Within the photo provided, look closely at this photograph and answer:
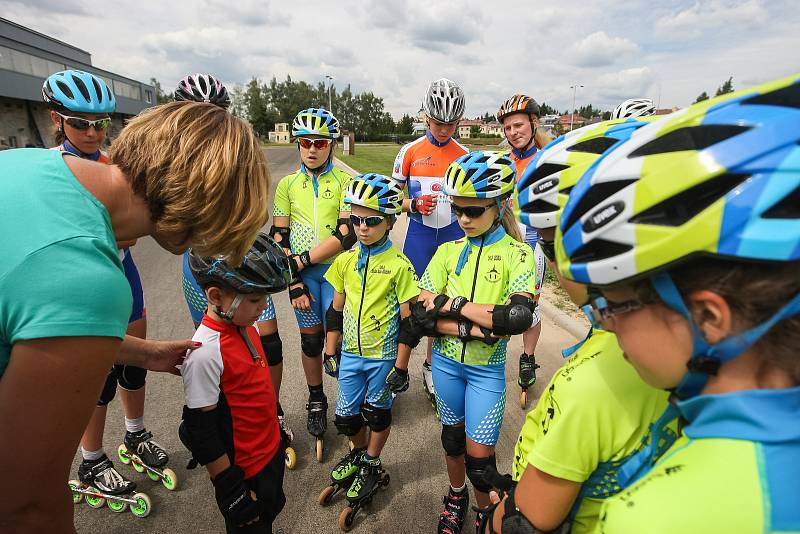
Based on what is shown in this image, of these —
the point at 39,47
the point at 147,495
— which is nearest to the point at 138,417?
the point at 147,495

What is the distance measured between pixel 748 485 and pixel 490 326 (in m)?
2.02

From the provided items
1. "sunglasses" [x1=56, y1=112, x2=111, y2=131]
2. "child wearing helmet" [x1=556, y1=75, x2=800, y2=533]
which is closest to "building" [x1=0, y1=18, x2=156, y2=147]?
"sunglasses" [x1=56, y1=112, x2=111, y2=131]

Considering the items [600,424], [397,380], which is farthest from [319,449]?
[600,424]

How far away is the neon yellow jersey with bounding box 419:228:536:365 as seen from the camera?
2.93 metres

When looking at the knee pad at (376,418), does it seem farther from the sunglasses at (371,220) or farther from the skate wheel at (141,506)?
the skate wheel at (141,506)

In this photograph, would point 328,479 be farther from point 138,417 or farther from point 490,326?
point 490,326

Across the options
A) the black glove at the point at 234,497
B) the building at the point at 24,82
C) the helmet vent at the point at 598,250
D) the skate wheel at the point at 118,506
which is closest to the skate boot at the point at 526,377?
the black glove at the point at 234,497

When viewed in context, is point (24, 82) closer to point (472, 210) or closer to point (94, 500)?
point (94, 500)

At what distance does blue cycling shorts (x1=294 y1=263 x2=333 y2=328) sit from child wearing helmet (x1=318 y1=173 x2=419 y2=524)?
66 cm

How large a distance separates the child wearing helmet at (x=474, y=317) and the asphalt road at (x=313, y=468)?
0.45 m

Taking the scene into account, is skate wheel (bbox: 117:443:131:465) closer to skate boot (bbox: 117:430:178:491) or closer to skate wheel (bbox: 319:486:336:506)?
skate boot (bbox: 117:430:178:491)

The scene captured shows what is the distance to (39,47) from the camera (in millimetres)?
37156

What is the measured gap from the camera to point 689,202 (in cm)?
91

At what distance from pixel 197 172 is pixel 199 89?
3.30 metres
